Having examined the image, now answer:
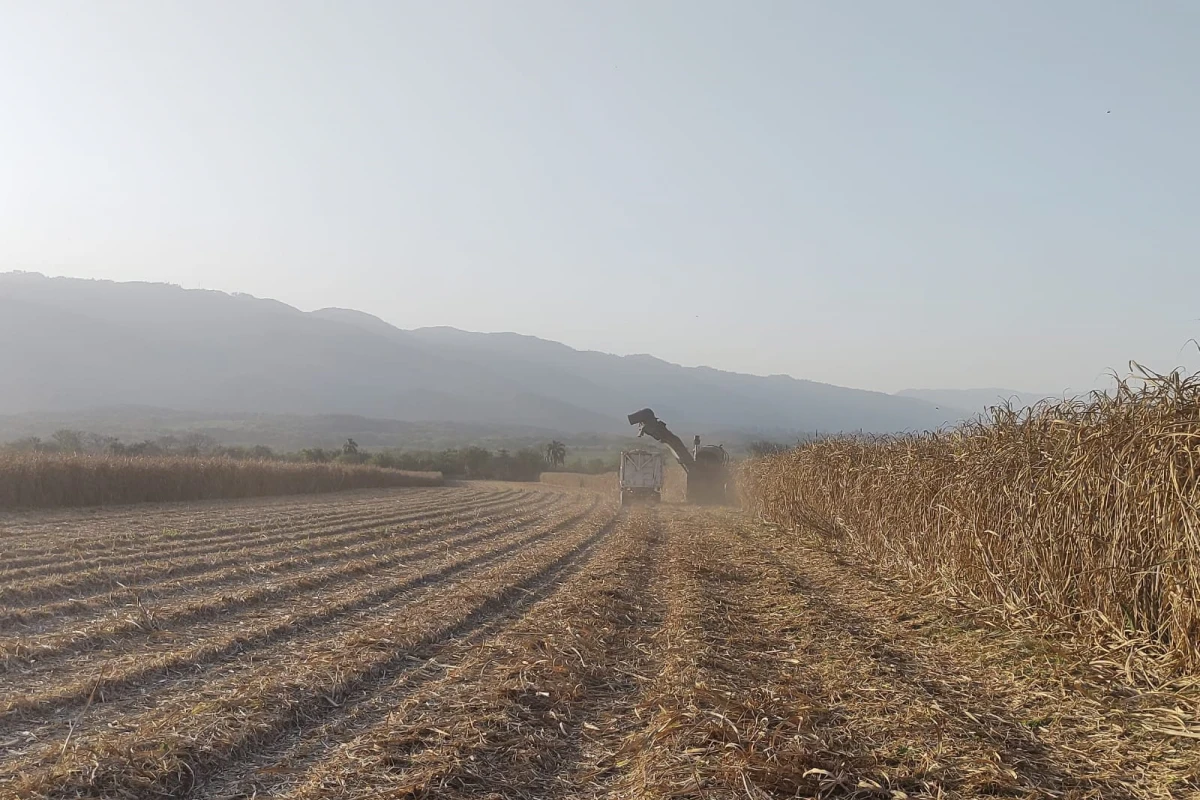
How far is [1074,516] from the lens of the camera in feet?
21.3

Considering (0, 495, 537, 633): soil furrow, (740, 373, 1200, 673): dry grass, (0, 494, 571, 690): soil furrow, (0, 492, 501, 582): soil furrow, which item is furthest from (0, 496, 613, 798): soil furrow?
(0, 492, 501, 582): soil furrow

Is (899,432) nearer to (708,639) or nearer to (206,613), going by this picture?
(708,639)

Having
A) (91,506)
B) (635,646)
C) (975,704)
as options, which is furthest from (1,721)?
(91,506)

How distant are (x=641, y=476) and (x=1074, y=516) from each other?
28592mm

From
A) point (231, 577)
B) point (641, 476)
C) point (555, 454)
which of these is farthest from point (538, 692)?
point (555, 454)

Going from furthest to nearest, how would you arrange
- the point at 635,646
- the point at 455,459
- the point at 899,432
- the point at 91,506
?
the point at 455,459, the point at 91,506, the point at 899,432, the point at 635,646

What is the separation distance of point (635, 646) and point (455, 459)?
6900cm

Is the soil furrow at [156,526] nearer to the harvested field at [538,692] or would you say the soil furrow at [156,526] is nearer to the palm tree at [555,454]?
the harvested field at [538,692]

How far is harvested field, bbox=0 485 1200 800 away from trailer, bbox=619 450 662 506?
22.3 metres

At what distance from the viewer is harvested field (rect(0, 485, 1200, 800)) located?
4.52 meters

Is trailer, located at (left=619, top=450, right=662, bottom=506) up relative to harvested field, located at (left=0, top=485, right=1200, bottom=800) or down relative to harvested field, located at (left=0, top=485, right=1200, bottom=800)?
up

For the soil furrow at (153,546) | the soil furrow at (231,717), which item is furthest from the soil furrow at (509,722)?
the soil furrow at (153,546)

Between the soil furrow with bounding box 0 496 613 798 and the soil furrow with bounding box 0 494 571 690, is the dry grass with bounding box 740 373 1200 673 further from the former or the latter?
the soil furrow with bounding box 0 494 571 690

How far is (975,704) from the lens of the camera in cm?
574
